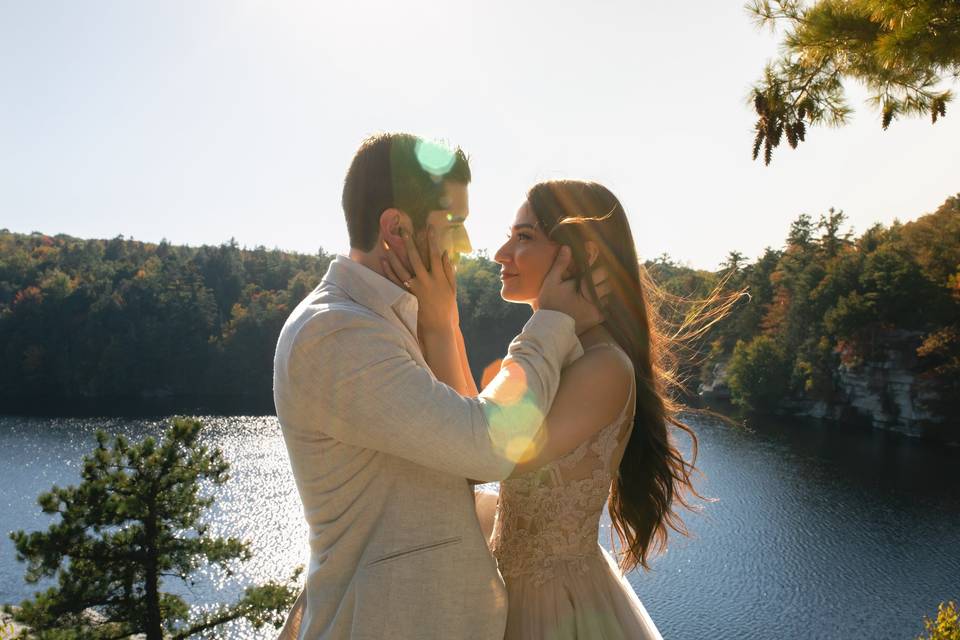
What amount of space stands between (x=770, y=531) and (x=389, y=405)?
2126cm

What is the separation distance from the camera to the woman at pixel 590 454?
1.88 meters

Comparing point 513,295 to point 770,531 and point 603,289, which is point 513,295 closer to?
point 603,289

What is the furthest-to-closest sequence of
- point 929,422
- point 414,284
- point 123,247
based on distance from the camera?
1. point 123,247
2. point 929,422
3. point 414,284

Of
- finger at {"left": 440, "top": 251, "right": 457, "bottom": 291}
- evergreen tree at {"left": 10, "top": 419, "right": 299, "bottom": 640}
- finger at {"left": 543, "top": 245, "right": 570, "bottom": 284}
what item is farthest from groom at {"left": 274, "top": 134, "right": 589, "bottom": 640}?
evergreen tree at {"left": 10, "top": 419, "right": 299, "bottom": 640}

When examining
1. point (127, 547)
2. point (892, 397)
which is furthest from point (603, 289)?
point (892, 397)

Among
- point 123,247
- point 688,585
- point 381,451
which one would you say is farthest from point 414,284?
point 123,247

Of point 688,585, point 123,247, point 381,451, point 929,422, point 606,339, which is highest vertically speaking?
point 123,247

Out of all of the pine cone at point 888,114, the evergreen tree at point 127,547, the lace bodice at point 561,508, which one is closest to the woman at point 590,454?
the lace bodice at point 561,508

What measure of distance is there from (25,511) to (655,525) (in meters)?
23.6

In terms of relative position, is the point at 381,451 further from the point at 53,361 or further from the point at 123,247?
the point at 123,247

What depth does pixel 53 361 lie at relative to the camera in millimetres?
48781

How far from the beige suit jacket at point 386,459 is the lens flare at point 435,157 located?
30cm

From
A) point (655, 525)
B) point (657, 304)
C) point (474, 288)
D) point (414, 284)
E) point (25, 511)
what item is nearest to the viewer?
point (414, 284)

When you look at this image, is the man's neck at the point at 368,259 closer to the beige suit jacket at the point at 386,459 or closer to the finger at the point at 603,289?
the beige suit jacket at the point at 386,459
